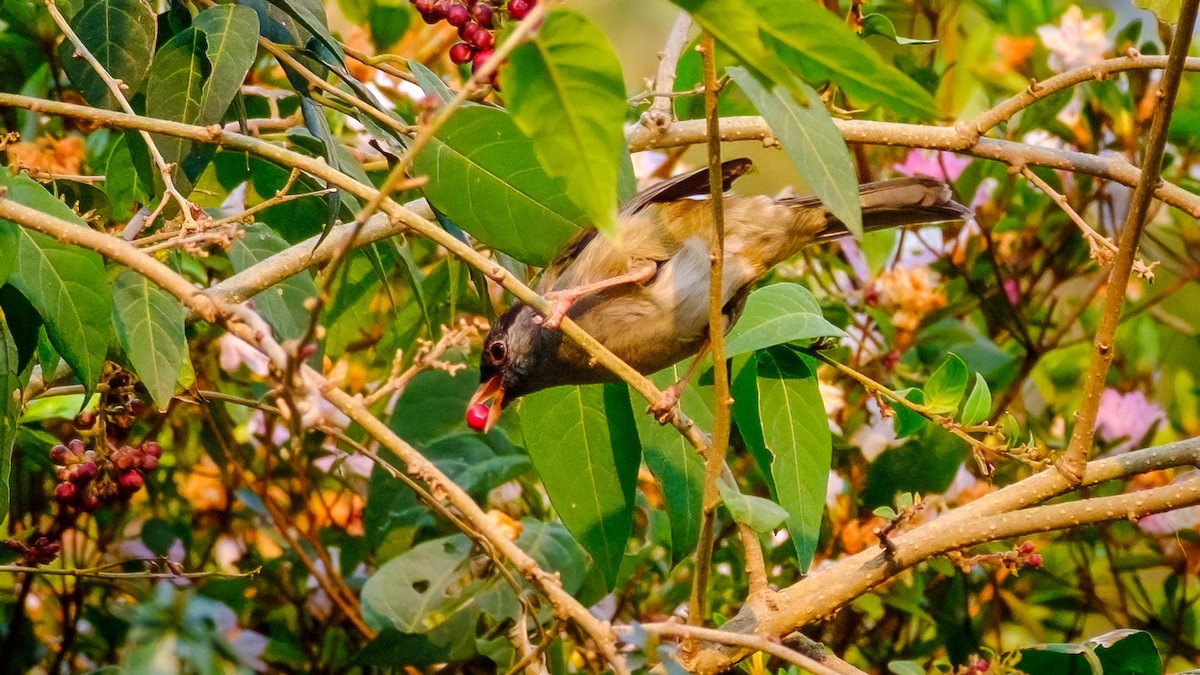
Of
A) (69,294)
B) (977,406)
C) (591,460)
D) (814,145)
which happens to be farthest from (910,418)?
(69,294)

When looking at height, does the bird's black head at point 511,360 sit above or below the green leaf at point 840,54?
below

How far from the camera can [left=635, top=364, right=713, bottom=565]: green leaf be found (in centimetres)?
210

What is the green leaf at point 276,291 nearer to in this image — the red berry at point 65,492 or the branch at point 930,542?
the red berry at point 65,492

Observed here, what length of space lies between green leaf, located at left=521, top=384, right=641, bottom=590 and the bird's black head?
1.43 ft

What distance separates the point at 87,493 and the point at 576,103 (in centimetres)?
164

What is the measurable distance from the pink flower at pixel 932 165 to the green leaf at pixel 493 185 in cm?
190

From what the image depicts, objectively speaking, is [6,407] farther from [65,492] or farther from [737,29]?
[737,29]

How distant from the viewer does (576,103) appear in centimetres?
107

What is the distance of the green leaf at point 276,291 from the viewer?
81.4 inches

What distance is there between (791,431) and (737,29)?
1104 millimetres

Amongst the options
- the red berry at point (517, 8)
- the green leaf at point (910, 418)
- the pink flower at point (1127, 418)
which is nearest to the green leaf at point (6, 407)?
the red berry at point (517, 8)

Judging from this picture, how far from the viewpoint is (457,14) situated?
2.19 meters

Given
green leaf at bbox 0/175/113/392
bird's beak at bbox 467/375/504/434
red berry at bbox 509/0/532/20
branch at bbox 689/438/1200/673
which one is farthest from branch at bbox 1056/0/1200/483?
bird's beak at bbox 467/375/504/434

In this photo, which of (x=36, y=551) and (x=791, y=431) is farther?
(x=36, y=551)
